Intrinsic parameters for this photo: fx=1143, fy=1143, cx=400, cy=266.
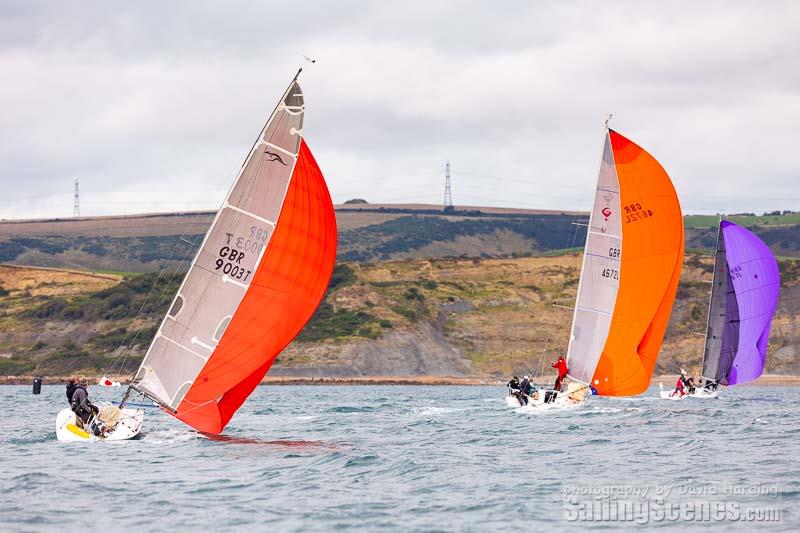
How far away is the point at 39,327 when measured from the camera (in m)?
100

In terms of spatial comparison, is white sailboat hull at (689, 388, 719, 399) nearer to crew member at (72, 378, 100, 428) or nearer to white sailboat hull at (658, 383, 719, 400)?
white sailboat hull at (658, 383, 719, 400)

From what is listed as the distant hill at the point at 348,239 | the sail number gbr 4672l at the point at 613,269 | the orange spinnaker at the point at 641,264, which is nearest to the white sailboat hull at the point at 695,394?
the orange spinnaker at the point at 641,264

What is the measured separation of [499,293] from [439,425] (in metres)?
72.0

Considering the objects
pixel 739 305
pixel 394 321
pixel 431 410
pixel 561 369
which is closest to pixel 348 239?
pixel 394 321

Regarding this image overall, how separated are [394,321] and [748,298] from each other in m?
46.2

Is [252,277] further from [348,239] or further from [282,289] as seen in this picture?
[348,239]

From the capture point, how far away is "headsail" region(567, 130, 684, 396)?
137 ft

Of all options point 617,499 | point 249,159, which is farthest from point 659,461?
point 249,159

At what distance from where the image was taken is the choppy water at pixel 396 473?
1981cm

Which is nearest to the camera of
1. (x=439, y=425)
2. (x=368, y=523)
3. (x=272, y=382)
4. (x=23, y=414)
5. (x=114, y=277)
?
(x=368, y=523)

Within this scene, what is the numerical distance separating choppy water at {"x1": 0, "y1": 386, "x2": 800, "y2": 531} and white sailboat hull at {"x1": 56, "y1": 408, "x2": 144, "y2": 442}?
0.39m

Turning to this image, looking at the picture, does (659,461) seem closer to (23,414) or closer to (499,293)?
(23,414)

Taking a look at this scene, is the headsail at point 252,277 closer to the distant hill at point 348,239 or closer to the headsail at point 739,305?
the headsail at point 739,305
